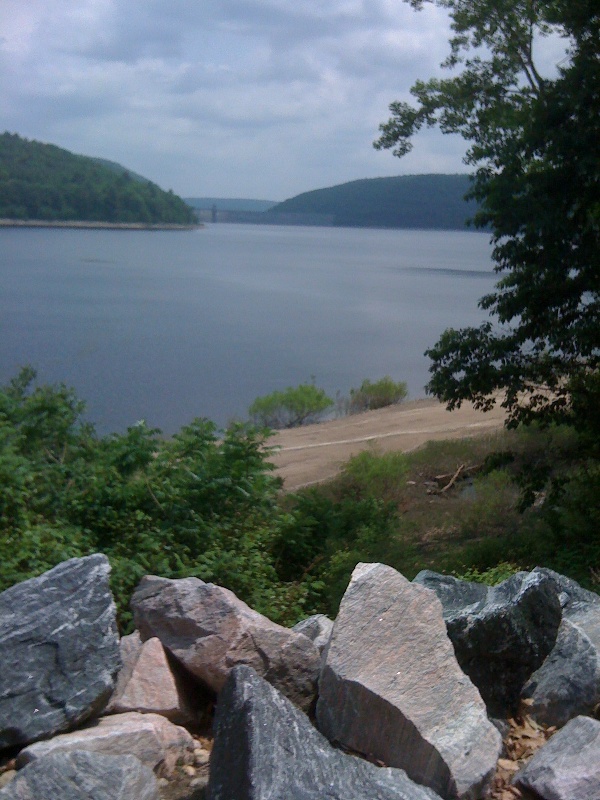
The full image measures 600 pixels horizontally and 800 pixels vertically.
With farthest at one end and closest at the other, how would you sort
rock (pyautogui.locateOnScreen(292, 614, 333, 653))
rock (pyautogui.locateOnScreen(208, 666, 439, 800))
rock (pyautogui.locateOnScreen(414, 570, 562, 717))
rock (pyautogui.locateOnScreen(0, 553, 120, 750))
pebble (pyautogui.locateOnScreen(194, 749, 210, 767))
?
rock (pyautogui.locateOnScreen(292, 614, 333, 653)) → rock (pyautogui.locateOnScreen(414, 570, 562, 717)) → pebble (pyautogui.locateOnScreen(194, 749, 210, 767)) → rock (pyautogui.locateOnScreen(0, 553, 120, 750)) → rock (pyautogui.locateOnScreen(208, 666, 439, 800))

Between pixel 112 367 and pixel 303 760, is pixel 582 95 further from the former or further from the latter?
pixel 112 367

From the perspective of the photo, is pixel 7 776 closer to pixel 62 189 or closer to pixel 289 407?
pixel 289 407

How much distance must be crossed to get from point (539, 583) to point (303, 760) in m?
1.70

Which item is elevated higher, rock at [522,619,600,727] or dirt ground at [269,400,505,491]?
rock at [522,619,600,727]

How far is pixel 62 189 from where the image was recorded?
75.3 m

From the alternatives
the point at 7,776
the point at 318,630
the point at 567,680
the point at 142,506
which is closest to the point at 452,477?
the point at 142,506

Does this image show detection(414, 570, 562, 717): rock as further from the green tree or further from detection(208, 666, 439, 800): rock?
the green tree

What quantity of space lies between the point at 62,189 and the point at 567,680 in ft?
251

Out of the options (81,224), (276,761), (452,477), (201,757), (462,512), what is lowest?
(452,477)

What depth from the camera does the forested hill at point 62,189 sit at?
7138 centimetres

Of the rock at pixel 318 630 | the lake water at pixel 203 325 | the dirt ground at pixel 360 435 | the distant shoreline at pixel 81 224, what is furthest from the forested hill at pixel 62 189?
the rock at pixel 318 630

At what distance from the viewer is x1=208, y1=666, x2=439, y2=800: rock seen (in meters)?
2.96

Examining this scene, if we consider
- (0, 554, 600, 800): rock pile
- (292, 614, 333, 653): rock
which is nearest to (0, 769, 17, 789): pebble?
(0, 554, 600, 800): rock pile

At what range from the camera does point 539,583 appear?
431cm
